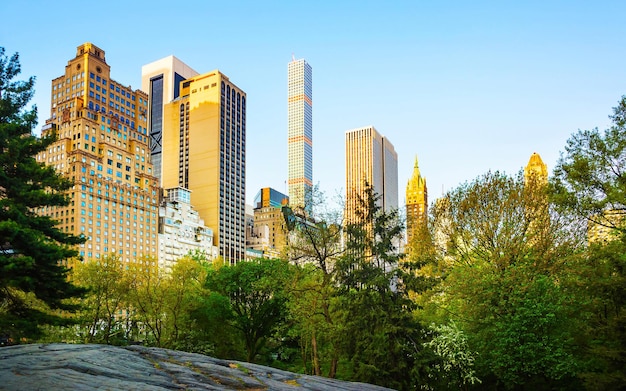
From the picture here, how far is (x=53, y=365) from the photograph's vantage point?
1453cm

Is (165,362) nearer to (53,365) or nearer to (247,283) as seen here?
(53,365)

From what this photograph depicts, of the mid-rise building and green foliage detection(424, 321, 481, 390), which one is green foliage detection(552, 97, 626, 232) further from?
the mid-rise building

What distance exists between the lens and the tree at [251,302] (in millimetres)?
51094

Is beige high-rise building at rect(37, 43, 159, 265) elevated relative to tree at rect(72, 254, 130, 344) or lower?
elevated

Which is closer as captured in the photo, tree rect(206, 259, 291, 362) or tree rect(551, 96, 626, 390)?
tree rect(551, 96, 626, 390)

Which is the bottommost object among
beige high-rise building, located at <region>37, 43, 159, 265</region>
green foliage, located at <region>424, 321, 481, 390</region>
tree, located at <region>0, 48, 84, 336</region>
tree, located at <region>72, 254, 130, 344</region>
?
green foliage, located at <region>424, 321, 481, 390</region>

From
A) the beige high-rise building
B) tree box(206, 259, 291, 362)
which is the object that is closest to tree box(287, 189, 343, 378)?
tree box(206, 259, 291, 362)

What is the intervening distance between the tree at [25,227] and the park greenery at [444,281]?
0.09 metres

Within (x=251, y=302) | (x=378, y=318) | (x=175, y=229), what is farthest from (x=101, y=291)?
(x=175, y=229)

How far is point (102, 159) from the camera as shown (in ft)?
518

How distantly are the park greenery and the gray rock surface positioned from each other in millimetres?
13703

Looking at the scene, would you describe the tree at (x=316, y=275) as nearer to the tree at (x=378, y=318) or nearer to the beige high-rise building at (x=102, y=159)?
the tree at (x=378, y=318)

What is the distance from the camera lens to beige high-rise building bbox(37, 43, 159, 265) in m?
150

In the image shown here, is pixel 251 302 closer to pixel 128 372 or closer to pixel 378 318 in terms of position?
pixel 378 318
